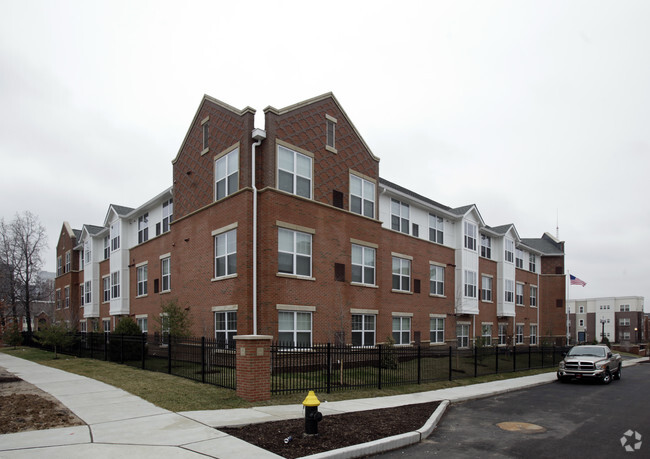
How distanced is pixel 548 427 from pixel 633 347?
54066mm

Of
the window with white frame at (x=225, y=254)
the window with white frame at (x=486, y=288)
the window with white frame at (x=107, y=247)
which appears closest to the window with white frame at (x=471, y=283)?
the window with white frame at (x=486, y=288)

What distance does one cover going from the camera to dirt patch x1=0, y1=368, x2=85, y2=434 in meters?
9.12

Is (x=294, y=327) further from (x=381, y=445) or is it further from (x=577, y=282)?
(x=577, y=282)

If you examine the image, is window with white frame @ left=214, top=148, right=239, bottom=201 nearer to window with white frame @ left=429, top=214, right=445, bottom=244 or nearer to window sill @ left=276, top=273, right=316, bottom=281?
window sill @ left=276, top=273, right=316, bottom=281

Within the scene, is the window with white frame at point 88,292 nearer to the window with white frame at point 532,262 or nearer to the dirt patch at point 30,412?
the dirt patch at point 30,412

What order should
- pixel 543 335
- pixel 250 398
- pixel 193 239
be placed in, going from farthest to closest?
pixel 543 335 → pixel 193 239 → pixel 250 398

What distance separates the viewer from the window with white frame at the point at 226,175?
20625mm

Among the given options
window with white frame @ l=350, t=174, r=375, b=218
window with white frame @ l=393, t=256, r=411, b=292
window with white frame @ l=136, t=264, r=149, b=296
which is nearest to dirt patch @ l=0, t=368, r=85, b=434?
window with white frame @ l=350, t=174, r=375, b=218

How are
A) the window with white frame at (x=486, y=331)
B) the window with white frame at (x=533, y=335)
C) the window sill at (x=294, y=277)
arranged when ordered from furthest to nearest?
the window with white frame at (x=533, y=335) < the window with white frame at (x=486, y=331) < the window sill at (x=294, y=277)

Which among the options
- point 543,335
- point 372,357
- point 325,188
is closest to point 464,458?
point 372,357

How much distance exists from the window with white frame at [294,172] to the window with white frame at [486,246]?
72.8 feet

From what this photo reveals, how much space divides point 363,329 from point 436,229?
37.1 ft

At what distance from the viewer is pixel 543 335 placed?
47844 mm

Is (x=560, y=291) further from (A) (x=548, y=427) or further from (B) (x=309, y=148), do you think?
(A) (x=548, y=427)
